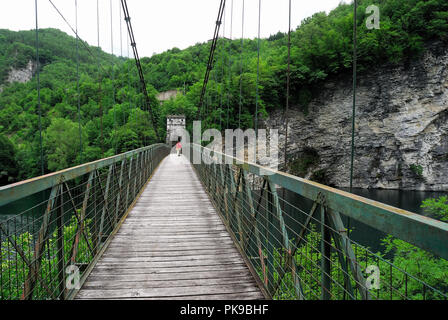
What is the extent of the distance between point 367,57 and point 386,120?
4.96 metres

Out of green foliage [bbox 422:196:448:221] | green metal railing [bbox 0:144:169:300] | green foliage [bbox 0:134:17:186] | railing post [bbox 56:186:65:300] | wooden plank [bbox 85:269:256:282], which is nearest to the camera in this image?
green metal railing [bbox 0:144:169:300]

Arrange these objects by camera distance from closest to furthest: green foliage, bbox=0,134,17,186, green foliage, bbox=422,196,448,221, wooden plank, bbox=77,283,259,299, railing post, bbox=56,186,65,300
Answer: railing post, bbox=56,186,65,300 < wooden plank, bbox=77,283,259,299 < green foliage, bbox=422,196,448,221 < green foliage, bbox=0,134,17,186

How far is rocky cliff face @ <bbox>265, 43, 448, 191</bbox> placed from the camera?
19406mm

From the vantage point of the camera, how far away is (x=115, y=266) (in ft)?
6.51

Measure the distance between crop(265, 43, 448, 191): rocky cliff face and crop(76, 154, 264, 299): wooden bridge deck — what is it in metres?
19.3

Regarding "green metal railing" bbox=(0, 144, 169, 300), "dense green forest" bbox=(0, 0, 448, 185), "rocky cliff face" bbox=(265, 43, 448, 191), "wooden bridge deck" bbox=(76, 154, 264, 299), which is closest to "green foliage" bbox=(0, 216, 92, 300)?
"green metal railing" bbox=(0, 144, 169, 300)

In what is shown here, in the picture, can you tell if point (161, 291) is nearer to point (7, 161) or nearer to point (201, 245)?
point (201, 245)

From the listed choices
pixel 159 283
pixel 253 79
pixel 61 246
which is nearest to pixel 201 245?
pixel 159 283

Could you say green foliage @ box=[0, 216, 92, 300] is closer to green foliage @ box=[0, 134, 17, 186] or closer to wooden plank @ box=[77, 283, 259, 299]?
wooden plank @ box=[77, 283, 259, 299]

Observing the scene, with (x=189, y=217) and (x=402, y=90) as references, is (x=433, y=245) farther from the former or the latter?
(x=402, y=90)

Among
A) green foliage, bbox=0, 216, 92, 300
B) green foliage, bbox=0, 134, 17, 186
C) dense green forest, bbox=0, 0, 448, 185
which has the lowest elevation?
green foliage, bbox=0, 134, 17, 186

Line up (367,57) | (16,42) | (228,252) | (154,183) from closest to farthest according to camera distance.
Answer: (228,252) < (154,183) < (16,42) < (367,57)

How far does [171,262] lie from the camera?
2070mm
